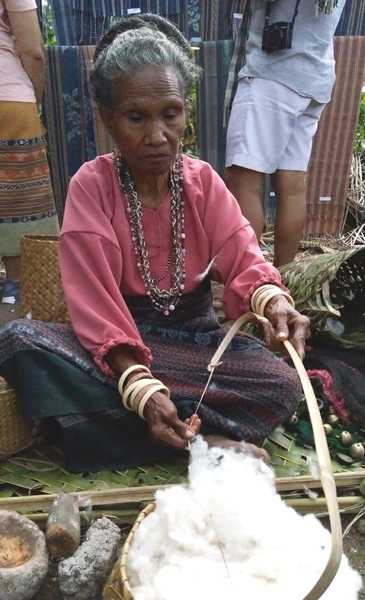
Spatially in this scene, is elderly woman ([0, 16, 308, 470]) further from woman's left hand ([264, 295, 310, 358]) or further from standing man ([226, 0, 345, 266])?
standing man ([226, 0, 345, 266])

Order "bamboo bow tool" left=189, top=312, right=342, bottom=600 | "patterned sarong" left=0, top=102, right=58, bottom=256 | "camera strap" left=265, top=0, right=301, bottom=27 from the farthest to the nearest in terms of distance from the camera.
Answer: "patterned sarong" left=0, top=102, right=58, bottom=256 → "camera strap" left=265, top=0, right=301, bottom=27 → "bamboo bow tool" left=189, top=312, right=342, bottom=600

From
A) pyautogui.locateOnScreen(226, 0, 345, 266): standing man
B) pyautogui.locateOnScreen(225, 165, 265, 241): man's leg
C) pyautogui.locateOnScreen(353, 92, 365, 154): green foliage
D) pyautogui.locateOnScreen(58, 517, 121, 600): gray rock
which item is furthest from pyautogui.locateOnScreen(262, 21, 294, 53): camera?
pyautogui.locateOnScreen(353, 92, 365, 154): green foliage

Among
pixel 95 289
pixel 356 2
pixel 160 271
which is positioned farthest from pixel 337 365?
pixel 356 2

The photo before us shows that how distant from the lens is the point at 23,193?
3287 millimetres

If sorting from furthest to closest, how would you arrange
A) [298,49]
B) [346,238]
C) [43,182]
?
[346,238], [43,182], [298,49]

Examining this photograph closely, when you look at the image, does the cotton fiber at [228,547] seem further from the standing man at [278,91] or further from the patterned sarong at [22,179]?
the patterned sarong at [22,179]

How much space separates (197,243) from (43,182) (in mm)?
1426

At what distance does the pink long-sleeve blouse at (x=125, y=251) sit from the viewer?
201 centimetres

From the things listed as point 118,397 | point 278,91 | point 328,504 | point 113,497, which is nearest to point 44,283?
point 118,397

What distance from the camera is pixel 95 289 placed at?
2023 mm

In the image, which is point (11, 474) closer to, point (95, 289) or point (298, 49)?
point (95, 289)

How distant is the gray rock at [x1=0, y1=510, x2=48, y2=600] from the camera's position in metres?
1.57

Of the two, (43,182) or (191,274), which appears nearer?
(191,274)

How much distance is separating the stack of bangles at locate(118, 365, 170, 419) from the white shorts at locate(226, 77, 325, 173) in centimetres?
151
